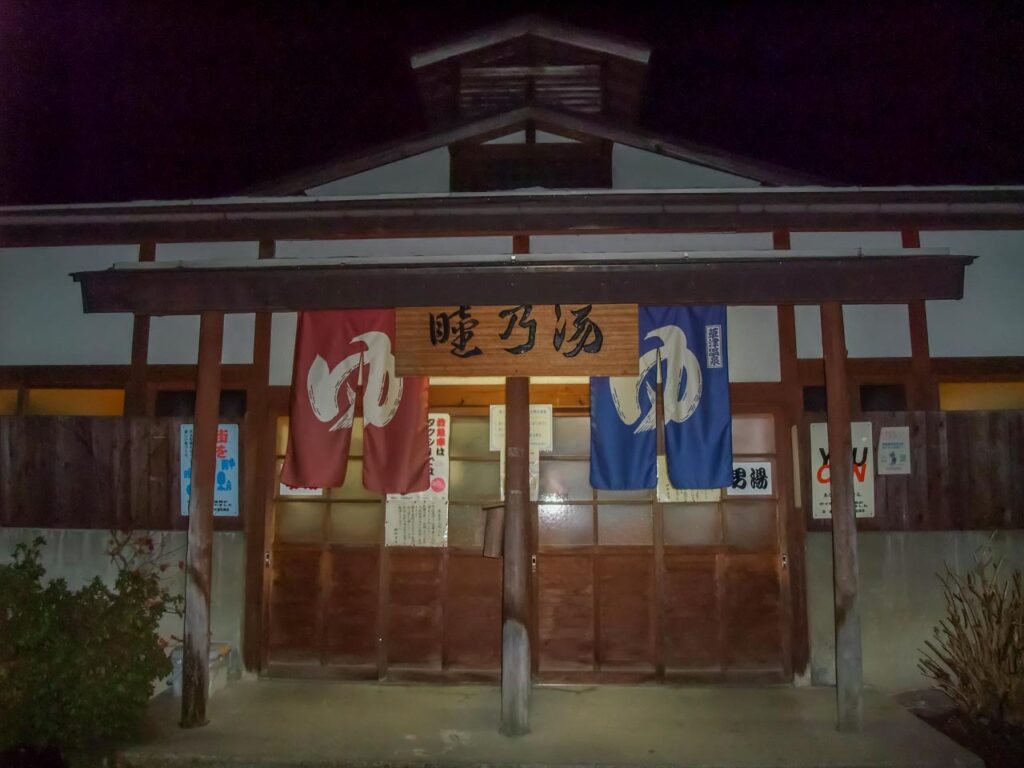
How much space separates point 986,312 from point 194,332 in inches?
351

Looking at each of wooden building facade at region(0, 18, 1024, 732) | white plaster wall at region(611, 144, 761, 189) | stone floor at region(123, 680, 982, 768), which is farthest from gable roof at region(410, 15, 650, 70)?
stone floor at region(123, 680, 982, 768)

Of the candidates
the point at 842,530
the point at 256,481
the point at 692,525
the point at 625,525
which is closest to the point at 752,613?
the point at 692,525

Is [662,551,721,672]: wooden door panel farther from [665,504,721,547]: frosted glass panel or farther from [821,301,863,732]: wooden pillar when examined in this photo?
[821,301,863,732]: wooden pillar

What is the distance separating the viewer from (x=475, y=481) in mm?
8352

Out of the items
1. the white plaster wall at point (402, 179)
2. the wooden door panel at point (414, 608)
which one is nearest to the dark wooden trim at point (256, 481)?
the white plaster wall at point (402, 179)

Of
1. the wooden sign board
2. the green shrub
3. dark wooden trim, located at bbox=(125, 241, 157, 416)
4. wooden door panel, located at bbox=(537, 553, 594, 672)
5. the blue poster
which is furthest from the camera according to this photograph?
dark wooden trim, located at bbox=(125, 241, 157, 416)

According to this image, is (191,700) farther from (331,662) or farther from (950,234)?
(950,234)

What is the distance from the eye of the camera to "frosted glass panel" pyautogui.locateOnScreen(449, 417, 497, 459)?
8.39 metres

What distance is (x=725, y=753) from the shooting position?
6.04 m

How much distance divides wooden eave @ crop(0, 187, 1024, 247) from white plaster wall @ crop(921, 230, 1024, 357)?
530mm

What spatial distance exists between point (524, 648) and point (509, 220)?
4093mm

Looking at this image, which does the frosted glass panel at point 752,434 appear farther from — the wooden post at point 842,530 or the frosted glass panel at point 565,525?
the frosted glass panel at point 565,525

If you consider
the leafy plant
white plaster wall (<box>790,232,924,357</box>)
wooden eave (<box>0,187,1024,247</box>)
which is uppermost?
wooden eave (<box>0,187,1024,247</box>)

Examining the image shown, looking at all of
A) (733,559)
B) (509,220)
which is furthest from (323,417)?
(733,559)
